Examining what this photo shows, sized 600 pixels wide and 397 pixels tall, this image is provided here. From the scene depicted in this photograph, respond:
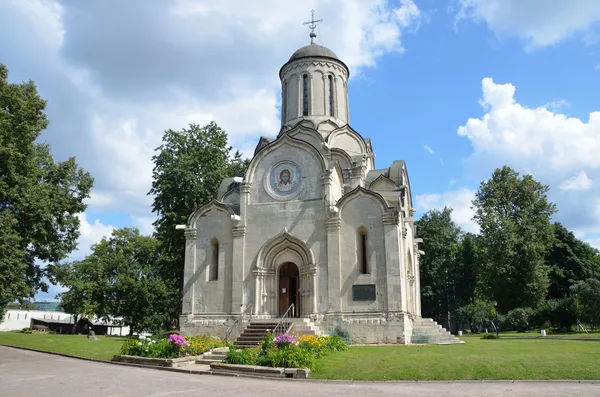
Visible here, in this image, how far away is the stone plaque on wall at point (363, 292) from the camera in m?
22.1

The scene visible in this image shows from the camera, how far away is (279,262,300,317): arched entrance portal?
2484 cm

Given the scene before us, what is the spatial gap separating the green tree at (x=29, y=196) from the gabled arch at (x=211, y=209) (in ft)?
23.4

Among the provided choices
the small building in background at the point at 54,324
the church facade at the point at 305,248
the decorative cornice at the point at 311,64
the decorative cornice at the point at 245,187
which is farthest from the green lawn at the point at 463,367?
the small building in background at the point at 54,324

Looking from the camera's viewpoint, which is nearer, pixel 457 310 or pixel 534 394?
pixel 534 394

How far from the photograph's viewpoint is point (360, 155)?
27.8 metres

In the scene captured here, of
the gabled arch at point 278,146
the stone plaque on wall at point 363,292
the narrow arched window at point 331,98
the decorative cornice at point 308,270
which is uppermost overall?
the narrow arched window at point 331,98

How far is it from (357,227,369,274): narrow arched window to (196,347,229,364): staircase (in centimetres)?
811

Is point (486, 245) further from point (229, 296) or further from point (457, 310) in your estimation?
point (229, 296)

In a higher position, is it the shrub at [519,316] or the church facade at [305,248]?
the church facade at [305,248]

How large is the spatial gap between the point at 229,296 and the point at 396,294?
27.9ft

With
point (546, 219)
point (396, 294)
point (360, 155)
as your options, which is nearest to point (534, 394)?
point (396, 294)

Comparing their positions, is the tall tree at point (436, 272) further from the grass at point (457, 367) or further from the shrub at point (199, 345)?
the grass at point (457, 367)

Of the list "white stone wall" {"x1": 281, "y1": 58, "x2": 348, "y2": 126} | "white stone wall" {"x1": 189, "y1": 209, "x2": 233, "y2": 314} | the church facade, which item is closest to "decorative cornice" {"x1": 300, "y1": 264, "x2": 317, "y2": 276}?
the church facade

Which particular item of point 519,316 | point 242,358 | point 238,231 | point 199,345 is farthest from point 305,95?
point 519,316
